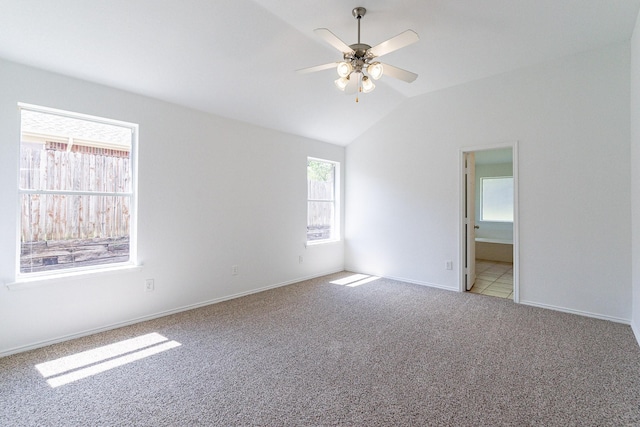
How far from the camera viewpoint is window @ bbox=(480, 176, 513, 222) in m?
7.46

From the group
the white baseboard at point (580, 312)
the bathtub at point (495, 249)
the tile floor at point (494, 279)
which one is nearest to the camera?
the white baseboard at point (580, 312)

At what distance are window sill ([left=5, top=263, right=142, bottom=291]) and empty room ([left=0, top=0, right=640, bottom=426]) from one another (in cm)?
2

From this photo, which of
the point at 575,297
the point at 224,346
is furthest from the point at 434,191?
the point at 224,346

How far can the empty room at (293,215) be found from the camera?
2.13 meters

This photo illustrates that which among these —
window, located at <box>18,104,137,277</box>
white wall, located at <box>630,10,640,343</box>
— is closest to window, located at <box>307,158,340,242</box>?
window, located at <box>18,104,137,277</box>

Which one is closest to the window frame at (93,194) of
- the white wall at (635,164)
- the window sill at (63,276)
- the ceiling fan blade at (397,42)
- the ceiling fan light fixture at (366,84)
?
the window sill at (63,276)

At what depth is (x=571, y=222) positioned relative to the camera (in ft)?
11.7

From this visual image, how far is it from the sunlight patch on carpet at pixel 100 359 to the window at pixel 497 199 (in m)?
7.53

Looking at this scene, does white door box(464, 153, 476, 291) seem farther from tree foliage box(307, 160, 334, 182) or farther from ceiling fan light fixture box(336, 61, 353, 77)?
ceiling fan light fixture box(336, 61, 353, 77)

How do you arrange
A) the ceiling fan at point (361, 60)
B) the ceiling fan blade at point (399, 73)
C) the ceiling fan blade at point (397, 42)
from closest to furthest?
1. the ceiling fan blade at point (397, 42)
2. the ceiling fan at point (361, 60)
3. the ceiling fan blade at point (399, 73)

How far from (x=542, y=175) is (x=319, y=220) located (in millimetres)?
3320

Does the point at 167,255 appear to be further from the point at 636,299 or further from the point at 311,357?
the point at 636,299

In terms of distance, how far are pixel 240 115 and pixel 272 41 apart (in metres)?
1.24

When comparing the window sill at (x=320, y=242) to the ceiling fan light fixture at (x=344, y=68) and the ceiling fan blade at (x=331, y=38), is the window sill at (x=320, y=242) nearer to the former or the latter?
the ceiling fan light fixture at (x=344, y=68)
